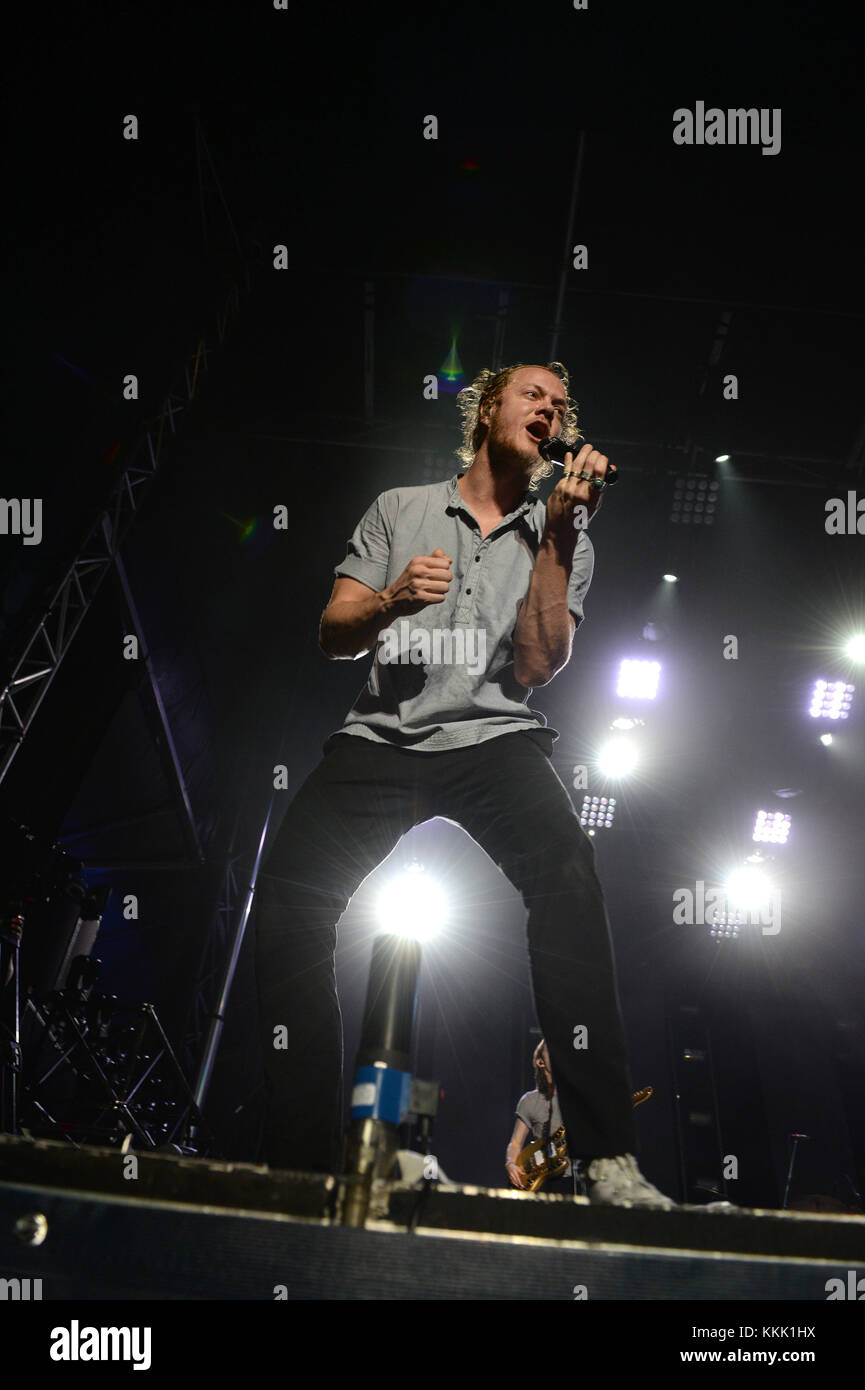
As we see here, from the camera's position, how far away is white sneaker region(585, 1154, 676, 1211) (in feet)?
3.94

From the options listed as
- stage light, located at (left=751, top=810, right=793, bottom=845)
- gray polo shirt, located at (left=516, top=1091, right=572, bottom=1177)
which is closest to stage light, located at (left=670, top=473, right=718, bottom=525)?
stage light, located at (left=751, top=810, right=793, bottom=845)

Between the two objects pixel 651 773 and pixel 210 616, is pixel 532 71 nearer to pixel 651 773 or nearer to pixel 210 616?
pixel 210 616

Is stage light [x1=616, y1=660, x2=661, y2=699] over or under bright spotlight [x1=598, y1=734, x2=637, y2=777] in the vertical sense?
over

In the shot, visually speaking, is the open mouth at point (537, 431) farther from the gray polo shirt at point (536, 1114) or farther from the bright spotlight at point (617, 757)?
the bright spotlight at point (617, 757)

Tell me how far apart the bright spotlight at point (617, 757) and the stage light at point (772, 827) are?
250 cm

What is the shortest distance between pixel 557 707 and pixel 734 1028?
20.9 ft

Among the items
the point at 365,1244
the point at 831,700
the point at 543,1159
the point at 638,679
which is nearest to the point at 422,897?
the point at 638,679

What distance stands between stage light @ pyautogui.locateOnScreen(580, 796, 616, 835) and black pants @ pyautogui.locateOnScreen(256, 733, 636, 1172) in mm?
10405

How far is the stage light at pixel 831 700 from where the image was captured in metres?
9.95

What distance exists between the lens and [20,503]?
486 centimetres

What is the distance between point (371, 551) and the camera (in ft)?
7.18

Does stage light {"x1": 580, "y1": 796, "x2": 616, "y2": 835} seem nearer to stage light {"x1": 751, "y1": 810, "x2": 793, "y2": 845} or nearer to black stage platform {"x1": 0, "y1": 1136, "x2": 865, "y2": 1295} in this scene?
stage light {"x1": 751, "y1": 810, "x2": 793, "y2": 845}

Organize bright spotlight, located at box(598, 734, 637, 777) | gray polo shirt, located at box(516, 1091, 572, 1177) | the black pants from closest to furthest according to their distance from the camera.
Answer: the black pants, gray polo shirt, located at box(516, 1091, 572, 1177), bright spotlight, located at box(598, 734, 637, 777)
